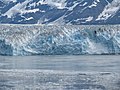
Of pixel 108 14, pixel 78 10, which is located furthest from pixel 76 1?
pixel 108 14

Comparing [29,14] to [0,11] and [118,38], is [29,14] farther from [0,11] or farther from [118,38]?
[118,38]

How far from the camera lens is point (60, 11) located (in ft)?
470

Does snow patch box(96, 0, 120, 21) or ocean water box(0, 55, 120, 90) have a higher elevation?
snow patch box(96, 0, 120, 21)

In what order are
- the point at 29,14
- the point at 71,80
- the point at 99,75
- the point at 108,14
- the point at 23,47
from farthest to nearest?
the point at 29,14 < the point at 108,14 < the point at 23,47 < the point at 99,75 < the point at 71,80

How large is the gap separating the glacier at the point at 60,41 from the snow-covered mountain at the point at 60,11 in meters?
60.2

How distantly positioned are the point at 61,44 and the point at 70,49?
1795 millimetres

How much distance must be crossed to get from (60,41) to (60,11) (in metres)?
76.1

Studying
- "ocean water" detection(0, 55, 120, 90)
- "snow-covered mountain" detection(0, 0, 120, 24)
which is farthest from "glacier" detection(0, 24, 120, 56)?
"snow-covered mountain" detection(0, 0, 120, 24)

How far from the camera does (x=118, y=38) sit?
226ft

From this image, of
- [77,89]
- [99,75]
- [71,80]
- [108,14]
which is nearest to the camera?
[77,89]

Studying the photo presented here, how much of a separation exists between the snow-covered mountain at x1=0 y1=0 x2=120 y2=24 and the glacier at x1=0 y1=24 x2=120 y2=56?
6024 centimetres

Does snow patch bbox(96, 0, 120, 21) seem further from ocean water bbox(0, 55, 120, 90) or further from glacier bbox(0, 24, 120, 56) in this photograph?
ocean water bbox(0, 55, 120, 90)

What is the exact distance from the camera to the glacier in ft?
221

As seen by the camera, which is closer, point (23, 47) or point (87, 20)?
point (23, 47)
